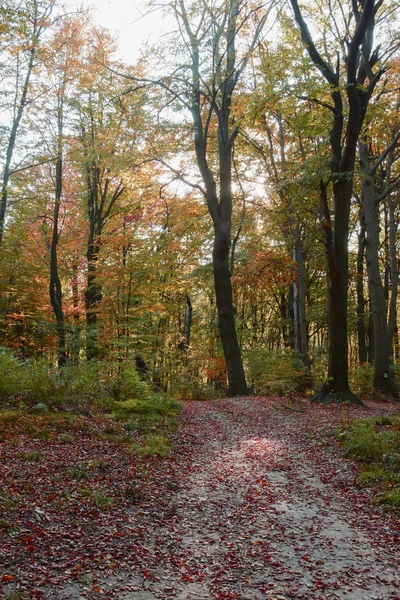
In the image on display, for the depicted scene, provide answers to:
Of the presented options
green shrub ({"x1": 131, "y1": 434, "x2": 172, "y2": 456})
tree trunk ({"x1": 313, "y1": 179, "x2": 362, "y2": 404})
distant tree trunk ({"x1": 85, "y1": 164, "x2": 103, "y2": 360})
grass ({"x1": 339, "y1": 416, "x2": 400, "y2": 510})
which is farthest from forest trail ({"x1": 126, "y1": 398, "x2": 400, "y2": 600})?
distant tree trunk ({"x1": 85, "y1": 164, "x2": 103, "y2": 360})

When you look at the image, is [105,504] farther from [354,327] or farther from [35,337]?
[354,327]

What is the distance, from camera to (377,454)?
652 centimetres

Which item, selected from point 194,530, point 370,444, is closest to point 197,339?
point 370,444

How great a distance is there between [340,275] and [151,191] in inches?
335

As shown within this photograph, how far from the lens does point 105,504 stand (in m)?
4.70

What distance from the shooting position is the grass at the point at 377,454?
5353mm

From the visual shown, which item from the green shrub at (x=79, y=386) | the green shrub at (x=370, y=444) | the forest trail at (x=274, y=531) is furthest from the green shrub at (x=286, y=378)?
the green shrub at (x=370, y=444)

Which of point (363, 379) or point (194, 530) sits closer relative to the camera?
point (194, 530)

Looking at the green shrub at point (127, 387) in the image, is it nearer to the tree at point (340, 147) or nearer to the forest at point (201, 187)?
the forest at point (201, 187)

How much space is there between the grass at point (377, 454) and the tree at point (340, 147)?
4.18 m

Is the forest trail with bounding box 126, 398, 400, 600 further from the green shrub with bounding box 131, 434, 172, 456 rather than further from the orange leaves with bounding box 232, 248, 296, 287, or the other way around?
the orange leaves with bounding box 232, 248, 296, 287

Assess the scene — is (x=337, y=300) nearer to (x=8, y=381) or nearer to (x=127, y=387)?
(x=127, y=387)

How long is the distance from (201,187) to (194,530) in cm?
1343

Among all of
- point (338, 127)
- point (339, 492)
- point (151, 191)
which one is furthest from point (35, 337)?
point (339, 492)
